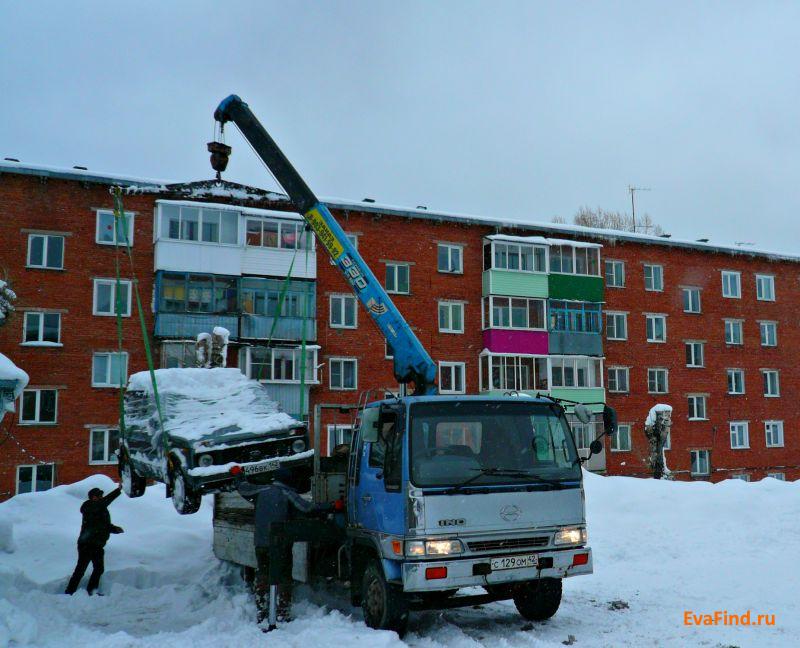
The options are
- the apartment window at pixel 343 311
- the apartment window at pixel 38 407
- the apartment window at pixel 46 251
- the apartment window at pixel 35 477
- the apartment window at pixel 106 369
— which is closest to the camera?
the apartment window at pixel 35 477

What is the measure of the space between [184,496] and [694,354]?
112ft

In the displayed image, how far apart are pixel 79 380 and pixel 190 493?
19.8 metres

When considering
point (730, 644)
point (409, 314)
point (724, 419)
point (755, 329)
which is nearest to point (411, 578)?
point (730, 644)

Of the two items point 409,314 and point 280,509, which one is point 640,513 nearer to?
point 280,509

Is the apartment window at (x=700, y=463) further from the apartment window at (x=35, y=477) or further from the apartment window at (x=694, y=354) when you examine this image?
the apartment window at (x=35, y=477)

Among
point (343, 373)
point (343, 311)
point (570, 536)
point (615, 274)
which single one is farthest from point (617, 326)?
point (570, 536)

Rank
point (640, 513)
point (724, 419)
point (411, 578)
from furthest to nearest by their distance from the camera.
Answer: point (724, 419) < point (640, 513) < point (411, 578)

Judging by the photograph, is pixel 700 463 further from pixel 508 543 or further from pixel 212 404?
pixel 508 543

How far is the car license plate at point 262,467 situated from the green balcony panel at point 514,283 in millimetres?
24526

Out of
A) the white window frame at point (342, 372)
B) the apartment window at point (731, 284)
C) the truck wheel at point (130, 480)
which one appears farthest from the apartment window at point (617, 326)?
the truck wheel at point (130, 480)

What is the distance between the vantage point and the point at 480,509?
764 centimetres

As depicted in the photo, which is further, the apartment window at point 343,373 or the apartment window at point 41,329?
the apartment window at point 343,373

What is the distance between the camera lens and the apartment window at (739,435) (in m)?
39.2

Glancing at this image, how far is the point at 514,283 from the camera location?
114 ft
